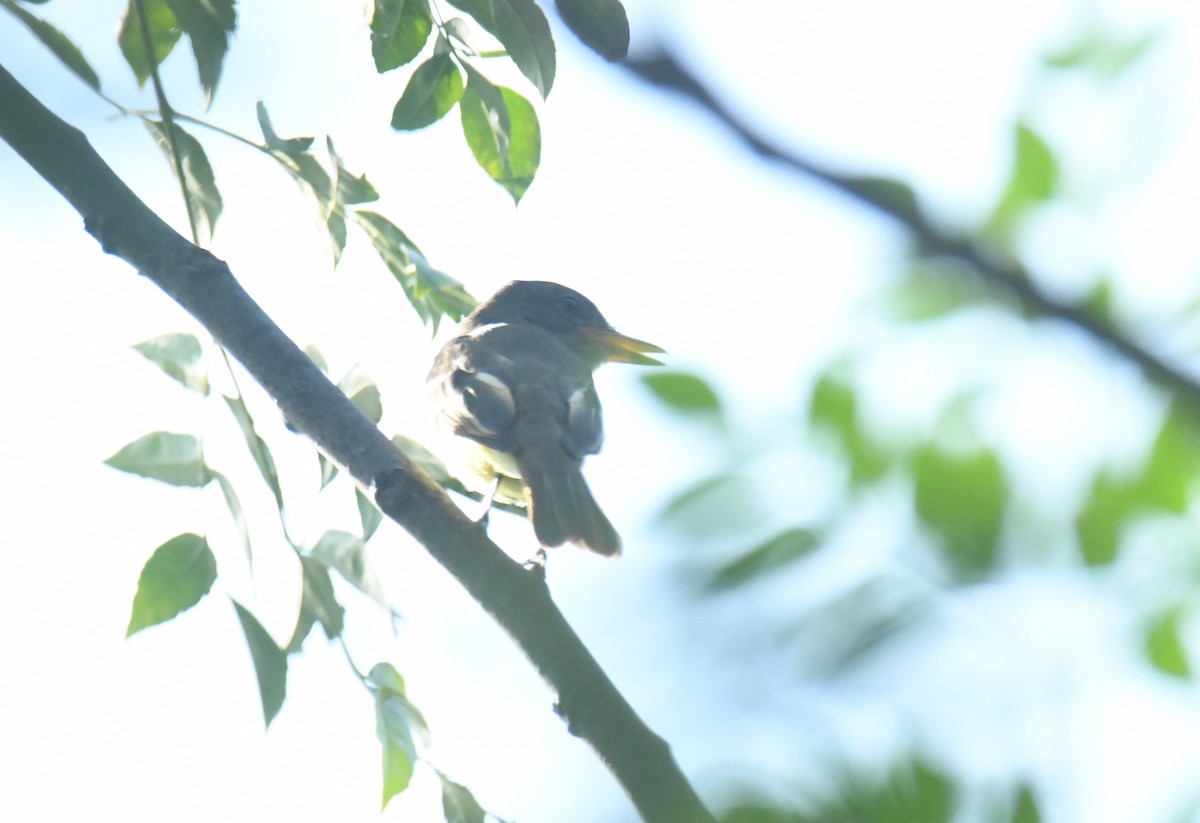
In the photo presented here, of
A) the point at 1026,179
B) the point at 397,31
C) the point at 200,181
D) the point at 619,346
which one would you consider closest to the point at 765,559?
the point at 1026,179

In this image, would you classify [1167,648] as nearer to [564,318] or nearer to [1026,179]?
[1026,179]

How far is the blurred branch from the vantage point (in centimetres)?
78

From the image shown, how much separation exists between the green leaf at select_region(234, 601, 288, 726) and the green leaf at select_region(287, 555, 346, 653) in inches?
4.9

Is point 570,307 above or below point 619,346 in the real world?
above

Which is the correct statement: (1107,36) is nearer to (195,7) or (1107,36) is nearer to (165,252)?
(165,252)

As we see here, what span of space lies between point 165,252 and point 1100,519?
1.78 metres

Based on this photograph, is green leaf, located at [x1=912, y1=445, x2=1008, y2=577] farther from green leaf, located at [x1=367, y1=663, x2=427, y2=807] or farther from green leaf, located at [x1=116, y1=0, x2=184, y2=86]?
green leaf, located at [x1=116, y1=0, x2=184, y2=86]

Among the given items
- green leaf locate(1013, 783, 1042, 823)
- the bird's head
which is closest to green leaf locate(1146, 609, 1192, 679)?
green leaf locate(1013, 783, 1042, 823)

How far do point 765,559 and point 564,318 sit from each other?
5.62 metres

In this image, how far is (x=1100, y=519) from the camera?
40.1 inches

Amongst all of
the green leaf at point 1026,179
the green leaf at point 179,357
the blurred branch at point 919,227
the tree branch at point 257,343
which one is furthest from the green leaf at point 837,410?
the green leaf at point 179,357

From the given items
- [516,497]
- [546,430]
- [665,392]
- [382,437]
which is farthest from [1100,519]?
[516,497]

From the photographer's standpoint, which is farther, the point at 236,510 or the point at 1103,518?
the point at 236,510

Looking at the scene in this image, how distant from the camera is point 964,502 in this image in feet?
3.31
